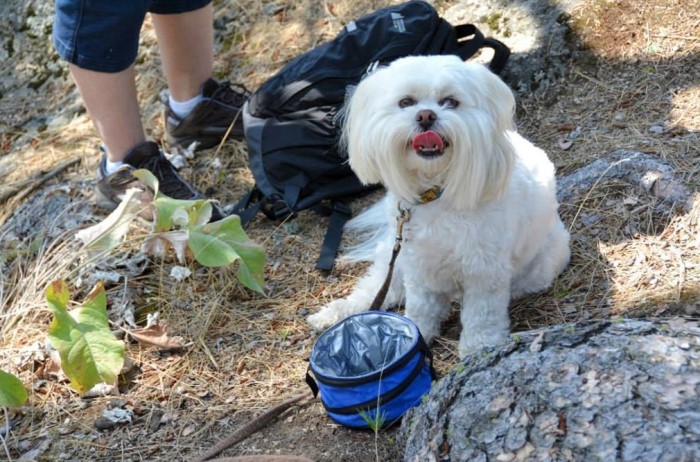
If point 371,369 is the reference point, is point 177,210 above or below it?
above

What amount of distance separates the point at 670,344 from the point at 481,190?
0.91 metres

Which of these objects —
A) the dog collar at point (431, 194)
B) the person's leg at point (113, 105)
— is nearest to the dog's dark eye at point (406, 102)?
the dog collar at point (431, 194)

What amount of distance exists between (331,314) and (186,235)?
2.34ft

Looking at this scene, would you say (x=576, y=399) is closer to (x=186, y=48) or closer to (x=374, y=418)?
(x=374, y=418)

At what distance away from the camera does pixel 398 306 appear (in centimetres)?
317

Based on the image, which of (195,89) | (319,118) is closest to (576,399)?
(319,118)

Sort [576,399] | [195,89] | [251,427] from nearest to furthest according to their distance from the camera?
[576,399] → [251,427] → [195,89]

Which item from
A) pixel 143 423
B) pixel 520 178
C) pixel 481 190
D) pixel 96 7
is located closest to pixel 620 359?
pixel 481 190

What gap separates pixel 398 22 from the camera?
3.71 meters

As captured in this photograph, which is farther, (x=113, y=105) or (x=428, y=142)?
(x=113, y=105)

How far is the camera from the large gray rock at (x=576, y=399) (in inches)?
58.3

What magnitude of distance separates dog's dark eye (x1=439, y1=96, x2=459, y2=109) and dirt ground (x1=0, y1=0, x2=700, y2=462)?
Answer: 37.7 inches

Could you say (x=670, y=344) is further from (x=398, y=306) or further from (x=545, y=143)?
(x=545, y=143)

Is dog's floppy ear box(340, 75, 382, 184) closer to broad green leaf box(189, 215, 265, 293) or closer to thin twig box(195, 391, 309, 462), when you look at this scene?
broad green leaf box(189, 215, 265, 293)
